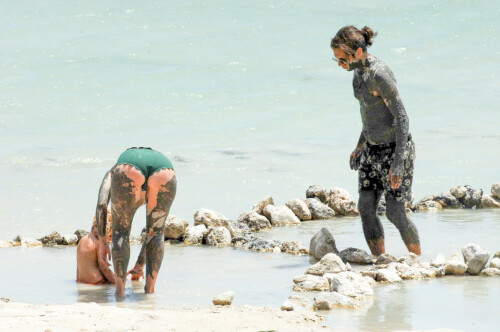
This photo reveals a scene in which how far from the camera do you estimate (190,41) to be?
2702cm

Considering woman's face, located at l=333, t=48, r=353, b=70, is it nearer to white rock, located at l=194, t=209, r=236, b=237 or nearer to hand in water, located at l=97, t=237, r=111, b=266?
white rock, located at l=194, t=209, r=236, b=237

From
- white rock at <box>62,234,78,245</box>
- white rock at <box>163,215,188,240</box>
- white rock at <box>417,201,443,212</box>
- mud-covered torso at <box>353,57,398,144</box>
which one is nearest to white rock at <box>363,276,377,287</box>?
mud-covered torso at <box>353,57,398,144</box>

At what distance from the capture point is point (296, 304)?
5.70 meters

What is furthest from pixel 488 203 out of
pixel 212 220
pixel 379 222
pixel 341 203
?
pixel 212 220

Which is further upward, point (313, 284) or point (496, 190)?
point (496, 190)

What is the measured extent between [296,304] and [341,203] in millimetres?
4570

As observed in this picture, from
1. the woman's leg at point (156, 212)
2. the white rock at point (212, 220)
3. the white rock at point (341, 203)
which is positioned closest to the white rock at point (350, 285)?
the woman's leg at point (156, 212)

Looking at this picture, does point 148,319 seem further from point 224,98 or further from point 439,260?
point 224,98

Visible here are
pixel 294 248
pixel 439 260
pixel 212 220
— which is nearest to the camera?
pixel 439 260

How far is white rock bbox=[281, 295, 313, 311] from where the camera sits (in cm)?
562

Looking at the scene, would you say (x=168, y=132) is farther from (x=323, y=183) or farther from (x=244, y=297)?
(x=244, y=297)

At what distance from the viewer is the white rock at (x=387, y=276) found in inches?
264

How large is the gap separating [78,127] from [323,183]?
312 inches

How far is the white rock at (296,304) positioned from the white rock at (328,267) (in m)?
1.01
